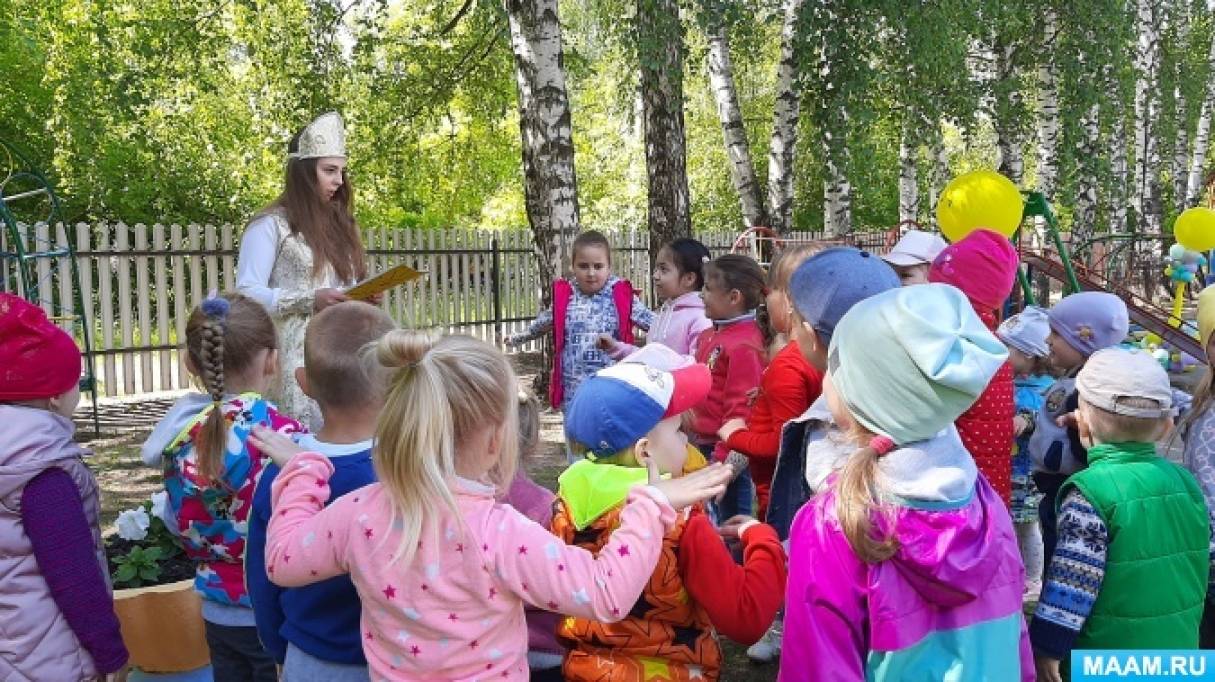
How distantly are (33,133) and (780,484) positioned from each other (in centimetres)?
2487

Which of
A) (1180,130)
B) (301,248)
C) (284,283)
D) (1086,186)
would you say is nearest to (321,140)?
(301,248)

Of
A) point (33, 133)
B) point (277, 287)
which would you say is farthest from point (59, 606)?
point (33, 133)

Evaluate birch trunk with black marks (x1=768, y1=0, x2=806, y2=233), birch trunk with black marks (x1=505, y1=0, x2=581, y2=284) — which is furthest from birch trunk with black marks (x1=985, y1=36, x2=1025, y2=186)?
birch trunk with black marks (x1=505, y1=0, x2=581, y2=284)

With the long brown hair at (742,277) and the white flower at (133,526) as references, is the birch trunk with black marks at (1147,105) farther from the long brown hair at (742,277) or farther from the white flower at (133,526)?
the white flower at (133,526)

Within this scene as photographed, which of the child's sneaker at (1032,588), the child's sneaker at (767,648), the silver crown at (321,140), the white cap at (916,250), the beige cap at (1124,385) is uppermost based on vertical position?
the silver crown at (321,140)

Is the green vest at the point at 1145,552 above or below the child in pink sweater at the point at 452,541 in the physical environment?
below

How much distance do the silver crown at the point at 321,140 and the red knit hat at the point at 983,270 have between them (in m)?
2.33

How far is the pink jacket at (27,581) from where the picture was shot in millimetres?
2600

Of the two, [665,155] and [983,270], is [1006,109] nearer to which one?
[665,155]

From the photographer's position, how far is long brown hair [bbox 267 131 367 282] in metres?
4.17

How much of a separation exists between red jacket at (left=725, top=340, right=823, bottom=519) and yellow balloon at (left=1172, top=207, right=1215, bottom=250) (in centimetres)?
790

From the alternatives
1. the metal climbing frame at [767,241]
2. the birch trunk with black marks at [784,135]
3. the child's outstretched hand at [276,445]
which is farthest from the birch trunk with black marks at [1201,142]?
the child's outstretched hand at [276,445]

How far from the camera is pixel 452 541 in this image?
6.72 ft

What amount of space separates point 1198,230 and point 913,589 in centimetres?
942
